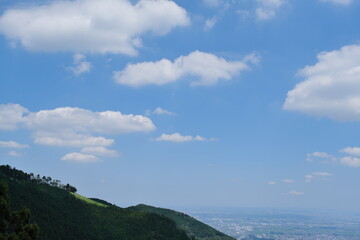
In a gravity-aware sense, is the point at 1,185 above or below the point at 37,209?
above

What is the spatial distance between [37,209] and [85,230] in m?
29.0

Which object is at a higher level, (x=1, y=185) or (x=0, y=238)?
(x=1, y=185)

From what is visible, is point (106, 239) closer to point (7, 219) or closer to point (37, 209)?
point (37, 209)

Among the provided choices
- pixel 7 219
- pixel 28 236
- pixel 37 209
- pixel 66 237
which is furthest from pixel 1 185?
pixel 37 209

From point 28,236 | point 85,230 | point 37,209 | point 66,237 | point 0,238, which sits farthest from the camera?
point 85,230

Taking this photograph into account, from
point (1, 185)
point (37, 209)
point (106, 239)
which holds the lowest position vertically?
point (106, 239)

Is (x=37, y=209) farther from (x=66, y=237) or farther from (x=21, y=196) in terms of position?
(x=66, y=237)

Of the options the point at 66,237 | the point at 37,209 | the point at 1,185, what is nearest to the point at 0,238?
the point at 1,185

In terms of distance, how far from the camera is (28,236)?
49.9 metres

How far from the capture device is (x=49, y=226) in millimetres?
173375

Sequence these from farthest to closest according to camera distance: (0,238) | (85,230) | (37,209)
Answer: (85,230), (37,209), (0,238)

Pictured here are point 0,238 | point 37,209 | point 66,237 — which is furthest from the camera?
point 37,209

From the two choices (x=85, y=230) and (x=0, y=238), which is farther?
(x=85, y=230)

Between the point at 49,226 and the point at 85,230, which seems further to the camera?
the point at 85,230
